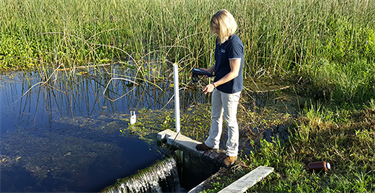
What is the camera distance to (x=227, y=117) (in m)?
3.03

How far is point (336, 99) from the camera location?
4.92 meters

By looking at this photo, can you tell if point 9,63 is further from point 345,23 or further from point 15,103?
point 345,23

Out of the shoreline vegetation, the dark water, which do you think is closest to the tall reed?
the shoreline vegetation

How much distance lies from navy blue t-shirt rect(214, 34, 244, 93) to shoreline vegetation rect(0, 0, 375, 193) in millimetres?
851

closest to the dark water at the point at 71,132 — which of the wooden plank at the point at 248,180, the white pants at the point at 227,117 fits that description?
the white pants at the point at 227,117

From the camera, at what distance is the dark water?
3207mm

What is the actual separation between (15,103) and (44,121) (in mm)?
995

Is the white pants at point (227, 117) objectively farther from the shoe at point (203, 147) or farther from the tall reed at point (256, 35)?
the tall reed at point (256, 35)

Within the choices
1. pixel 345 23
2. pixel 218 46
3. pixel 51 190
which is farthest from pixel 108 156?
pixel 345 23

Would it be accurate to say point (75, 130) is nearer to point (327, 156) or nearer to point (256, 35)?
point (327, 156)

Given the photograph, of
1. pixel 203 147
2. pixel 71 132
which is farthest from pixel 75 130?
pixel 203 147

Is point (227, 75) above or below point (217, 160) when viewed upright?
above

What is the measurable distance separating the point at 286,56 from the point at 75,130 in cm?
447

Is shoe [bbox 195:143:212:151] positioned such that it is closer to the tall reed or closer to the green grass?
the green grass
